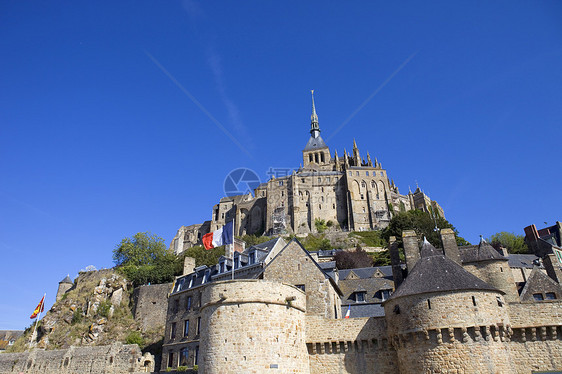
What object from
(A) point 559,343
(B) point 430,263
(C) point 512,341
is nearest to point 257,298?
(B) point 430,263

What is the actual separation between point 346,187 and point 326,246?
83.9 ft

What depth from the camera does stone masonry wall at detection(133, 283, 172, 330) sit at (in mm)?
42406

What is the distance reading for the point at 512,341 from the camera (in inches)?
770

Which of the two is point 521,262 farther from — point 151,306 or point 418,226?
point 151,306

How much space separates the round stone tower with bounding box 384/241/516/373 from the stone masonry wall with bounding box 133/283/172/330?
98.8 feet

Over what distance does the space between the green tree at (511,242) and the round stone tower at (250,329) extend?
4751 centimetres

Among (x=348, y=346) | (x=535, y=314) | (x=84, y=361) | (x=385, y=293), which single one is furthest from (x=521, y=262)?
(x=84, y=361)

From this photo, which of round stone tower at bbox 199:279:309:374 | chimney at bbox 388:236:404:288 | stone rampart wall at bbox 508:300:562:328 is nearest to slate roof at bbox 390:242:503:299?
stone rampart wall at bbox 508:300:562:328

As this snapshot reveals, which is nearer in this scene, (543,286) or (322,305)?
(322,305)

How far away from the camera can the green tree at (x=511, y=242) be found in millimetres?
60559

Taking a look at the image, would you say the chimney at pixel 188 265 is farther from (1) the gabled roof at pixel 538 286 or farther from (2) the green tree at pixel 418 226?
(1) the gabled roof at pixel 538 286

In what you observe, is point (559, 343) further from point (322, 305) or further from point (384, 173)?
point (384, 173)

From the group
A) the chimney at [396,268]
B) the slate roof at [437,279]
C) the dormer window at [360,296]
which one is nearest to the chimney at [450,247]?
the chimney at [396,268]

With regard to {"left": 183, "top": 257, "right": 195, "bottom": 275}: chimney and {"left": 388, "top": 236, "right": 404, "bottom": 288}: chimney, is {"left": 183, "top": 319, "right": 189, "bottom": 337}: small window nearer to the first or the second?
{"left": 183, "top": 257, "right": 195, "bottom": 275}: chimney
